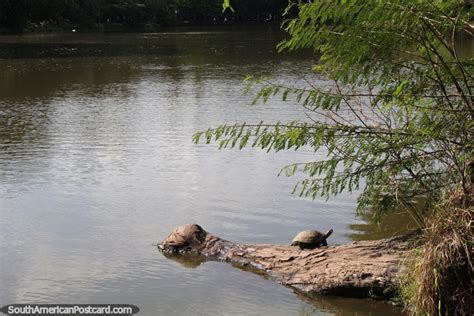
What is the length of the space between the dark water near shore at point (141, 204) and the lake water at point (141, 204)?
2cm

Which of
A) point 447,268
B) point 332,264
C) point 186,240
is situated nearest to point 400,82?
point 447,268

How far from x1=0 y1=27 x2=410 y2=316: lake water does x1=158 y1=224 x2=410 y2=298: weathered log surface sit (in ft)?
0.46

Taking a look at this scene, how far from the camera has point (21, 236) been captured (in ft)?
32.6

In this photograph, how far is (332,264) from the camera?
768 centimetres

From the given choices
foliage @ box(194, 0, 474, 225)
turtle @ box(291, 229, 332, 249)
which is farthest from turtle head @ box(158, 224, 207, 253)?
foliage @ box(194, 0, 474, 225)

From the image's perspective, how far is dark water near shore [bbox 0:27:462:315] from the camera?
7.98 m

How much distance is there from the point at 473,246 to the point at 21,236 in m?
6.19

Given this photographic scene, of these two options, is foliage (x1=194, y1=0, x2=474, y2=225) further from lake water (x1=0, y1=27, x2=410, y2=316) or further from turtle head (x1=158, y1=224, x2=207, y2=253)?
turtle head (x1=158, y1=224, x2=207, y2=253)

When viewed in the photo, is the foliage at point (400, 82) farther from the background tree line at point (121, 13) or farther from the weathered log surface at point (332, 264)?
the background tree line at point (121, 13)

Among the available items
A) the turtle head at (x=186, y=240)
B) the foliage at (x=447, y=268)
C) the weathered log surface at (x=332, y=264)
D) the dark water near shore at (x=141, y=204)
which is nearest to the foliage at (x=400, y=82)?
the foliage at (x=447, y=268)

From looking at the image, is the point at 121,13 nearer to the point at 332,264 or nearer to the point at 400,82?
the point at 332,264

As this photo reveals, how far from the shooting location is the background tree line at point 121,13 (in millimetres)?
65375

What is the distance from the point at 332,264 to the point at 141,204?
4.40 m

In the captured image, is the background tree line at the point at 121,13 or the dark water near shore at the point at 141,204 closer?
the dark water near shore at the point at 141,204
